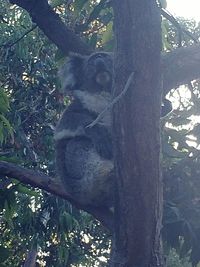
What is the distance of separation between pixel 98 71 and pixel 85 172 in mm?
935

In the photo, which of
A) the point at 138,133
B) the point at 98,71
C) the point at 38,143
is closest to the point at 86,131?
the point at 98,71

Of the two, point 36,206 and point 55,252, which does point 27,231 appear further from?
point 55,252

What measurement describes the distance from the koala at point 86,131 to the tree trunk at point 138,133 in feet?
4.13

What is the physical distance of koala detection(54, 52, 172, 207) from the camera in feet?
12.9

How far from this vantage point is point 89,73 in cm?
462

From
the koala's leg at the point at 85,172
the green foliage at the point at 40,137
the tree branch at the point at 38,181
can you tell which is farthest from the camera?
the green foliage at the point at 40,137

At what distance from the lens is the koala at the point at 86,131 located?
3.96 meters

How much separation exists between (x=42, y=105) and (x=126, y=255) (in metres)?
4.70

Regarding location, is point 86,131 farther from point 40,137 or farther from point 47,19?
point 40,137

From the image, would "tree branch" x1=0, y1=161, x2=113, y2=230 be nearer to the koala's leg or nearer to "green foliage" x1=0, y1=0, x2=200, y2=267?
the koala's leg

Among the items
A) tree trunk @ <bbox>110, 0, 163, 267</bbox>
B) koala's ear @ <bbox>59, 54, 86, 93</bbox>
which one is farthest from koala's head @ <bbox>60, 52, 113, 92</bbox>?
tree trunk @ <bbox>110, 0, 163, 267</bbox>

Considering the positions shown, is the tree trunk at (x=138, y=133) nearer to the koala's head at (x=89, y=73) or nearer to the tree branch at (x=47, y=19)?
the tree branch at (x=47, y=19)

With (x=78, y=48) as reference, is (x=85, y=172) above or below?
below

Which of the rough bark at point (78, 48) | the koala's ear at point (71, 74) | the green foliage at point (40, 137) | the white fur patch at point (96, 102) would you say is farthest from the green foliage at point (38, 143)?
the rough bark at point (78, 48)
